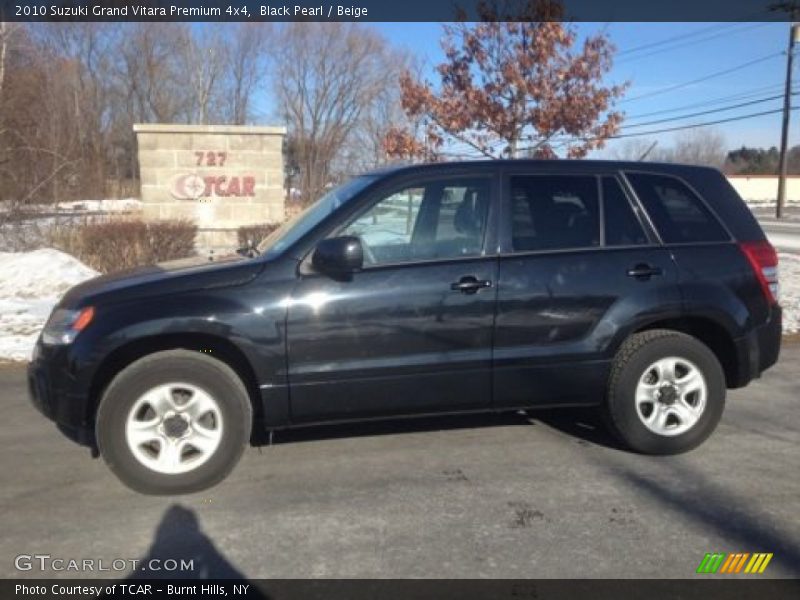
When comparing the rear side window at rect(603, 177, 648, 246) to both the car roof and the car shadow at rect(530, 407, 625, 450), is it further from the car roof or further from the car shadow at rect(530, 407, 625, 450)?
the car shadow at rect(530, 407, 625, 450)

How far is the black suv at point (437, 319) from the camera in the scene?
12.6 ft

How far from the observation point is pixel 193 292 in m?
3.84

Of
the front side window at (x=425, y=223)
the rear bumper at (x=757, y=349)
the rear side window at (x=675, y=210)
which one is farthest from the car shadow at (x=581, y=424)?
the front side window at (x=425, y=223)

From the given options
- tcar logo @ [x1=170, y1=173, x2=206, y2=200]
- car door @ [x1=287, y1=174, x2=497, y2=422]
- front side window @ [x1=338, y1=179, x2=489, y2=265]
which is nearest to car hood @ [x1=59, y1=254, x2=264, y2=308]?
car door @ [x1=287, y1=174, x2=497, y2=422]

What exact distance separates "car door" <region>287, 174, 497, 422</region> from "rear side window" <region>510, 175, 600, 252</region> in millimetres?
187

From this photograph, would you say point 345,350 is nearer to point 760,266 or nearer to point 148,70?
point 760,266

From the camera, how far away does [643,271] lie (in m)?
4.34

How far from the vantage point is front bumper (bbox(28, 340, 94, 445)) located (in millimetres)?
3781

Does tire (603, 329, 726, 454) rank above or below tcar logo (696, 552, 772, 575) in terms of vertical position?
above

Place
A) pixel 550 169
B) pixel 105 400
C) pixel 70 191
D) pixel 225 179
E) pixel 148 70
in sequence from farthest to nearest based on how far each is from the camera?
pixel 148 70, pixel 70 191, pixel 225 179, pixel 550 169, pixel 105 400

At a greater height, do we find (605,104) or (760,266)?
(605,104)

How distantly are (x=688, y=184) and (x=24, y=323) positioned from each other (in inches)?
280

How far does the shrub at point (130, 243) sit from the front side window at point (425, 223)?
7.69 meters

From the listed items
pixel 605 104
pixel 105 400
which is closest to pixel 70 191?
pixel 605 104
